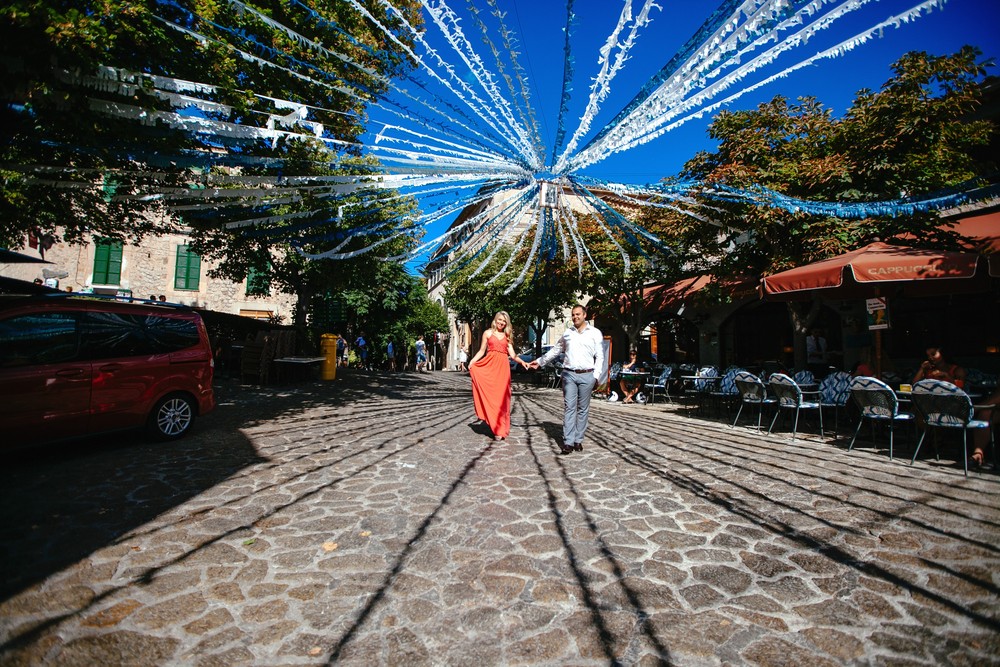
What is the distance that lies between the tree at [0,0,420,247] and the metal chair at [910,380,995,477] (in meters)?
6.98

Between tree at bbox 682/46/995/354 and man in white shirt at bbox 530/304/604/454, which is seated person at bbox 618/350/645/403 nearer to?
tree at bbox 682/46/995/354

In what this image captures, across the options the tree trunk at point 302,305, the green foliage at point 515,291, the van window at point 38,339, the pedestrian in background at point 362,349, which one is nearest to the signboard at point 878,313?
the green foliage at point 515,291

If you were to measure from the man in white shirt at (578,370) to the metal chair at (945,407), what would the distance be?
372 centimetres

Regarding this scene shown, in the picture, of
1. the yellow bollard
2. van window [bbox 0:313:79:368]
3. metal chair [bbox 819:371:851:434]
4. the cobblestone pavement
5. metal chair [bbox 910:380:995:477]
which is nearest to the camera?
the cobblestone pavement

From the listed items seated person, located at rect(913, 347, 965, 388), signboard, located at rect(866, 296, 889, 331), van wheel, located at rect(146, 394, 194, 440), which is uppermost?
signboard, located at rect(866, 296, 889, 331)

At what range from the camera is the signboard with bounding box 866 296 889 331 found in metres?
7.00

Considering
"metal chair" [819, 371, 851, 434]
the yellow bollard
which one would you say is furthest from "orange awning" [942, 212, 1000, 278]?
the yellow bollard

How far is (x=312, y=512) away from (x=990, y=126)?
13.5m

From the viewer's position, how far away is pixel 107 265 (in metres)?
25.1

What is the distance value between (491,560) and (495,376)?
4045 mm

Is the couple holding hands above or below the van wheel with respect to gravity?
above

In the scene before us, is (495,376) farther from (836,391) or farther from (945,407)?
(836,391)

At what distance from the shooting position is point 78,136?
5.30 m

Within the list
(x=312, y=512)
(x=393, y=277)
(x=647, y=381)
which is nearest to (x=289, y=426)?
(x=312, y=512)
